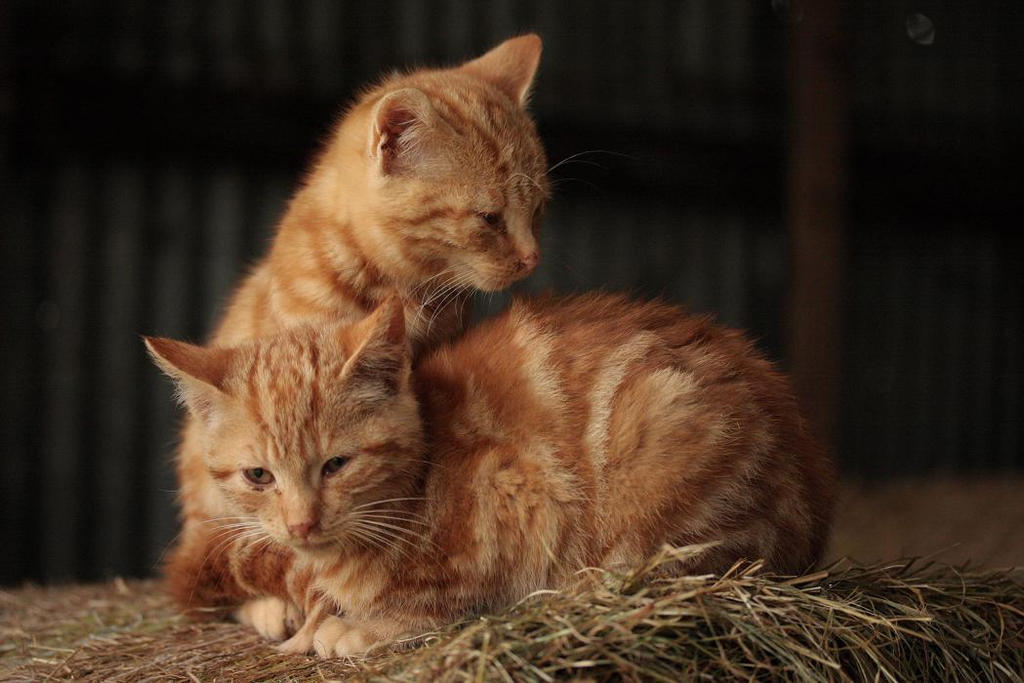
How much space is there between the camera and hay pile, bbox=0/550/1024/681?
207 centimetres

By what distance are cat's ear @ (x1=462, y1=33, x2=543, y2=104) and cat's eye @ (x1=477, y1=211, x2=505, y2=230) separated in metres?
0.58

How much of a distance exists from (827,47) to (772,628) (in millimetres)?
4117

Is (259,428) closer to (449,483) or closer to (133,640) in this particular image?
(449,483)

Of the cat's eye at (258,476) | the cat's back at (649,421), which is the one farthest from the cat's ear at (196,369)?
the cat's back at (649,421)

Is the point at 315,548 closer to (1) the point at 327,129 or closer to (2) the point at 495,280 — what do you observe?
(2) the point at 495,280

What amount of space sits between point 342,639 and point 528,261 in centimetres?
112

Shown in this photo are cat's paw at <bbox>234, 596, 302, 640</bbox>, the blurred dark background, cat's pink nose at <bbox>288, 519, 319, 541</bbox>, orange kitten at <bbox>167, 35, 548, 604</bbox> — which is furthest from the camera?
the blurred dark background

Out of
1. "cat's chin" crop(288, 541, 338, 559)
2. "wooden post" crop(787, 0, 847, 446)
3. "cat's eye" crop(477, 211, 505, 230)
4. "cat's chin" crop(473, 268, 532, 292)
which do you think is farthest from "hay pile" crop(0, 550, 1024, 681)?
"wooden post" crop(787, 0, 847, 446)

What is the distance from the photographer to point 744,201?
7.07m

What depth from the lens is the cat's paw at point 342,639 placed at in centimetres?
247

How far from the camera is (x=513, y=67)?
355 cm

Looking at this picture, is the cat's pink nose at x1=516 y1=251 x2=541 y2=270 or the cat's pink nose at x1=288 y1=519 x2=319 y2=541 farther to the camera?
the cat's pink nose at x1=516 y1=251 x2=541 y2=270

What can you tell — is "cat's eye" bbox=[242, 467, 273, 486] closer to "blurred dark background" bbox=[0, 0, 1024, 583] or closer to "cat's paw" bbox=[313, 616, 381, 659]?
"cat's paw" bbox=[313, 616, 381, 659]

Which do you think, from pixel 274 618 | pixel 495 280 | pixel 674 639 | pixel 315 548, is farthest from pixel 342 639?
pixel 495 280
